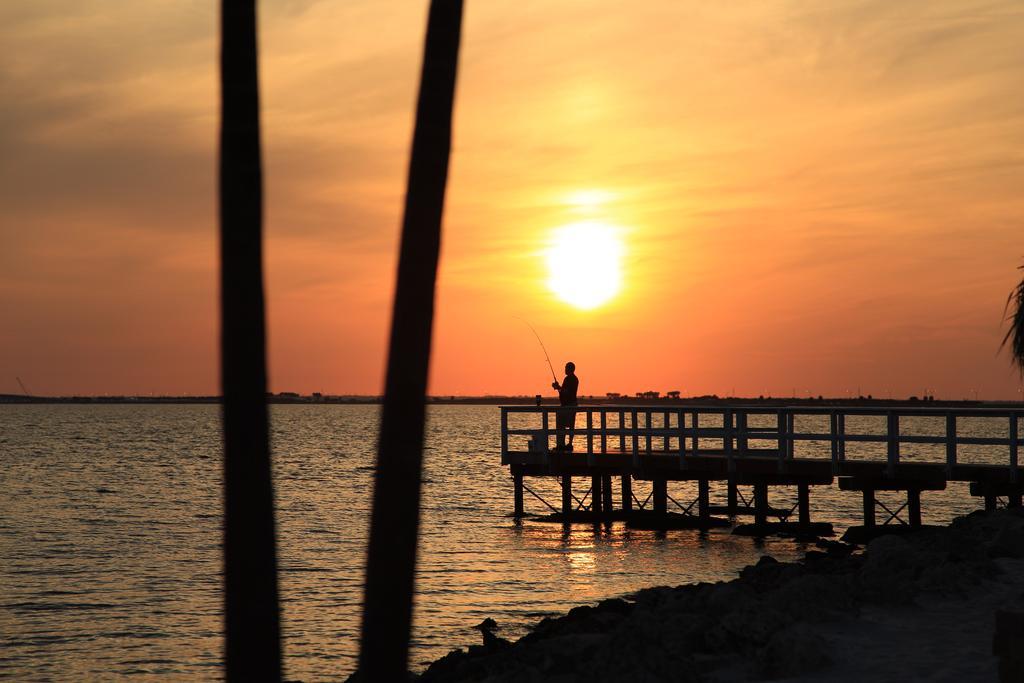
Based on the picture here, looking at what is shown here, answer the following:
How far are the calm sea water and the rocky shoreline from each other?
5.91 metres

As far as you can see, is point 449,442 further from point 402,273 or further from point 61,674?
point 402,273

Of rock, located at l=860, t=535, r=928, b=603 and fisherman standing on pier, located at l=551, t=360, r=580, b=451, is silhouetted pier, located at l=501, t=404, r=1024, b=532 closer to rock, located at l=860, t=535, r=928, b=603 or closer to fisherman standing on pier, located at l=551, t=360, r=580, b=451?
fisherman standing on pier, located at l=551, t=360, r=580, b=451

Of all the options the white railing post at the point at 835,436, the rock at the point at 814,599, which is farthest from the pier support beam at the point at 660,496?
the rock at the point at 814,599

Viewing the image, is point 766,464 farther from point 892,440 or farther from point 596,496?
point 596,496

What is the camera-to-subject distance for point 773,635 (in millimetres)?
10008

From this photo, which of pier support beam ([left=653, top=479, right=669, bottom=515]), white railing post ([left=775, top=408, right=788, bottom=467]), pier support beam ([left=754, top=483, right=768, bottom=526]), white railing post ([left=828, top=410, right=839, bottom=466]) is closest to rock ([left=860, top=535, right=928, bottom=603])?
white railing post ([left=828, top=410, right=839, bottom=466])

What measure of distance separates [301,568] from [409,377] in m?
24.2

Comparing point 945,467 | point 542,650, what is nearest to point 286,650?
point 542,650

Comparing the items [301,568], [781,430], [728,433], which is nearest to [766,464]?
[728,433]

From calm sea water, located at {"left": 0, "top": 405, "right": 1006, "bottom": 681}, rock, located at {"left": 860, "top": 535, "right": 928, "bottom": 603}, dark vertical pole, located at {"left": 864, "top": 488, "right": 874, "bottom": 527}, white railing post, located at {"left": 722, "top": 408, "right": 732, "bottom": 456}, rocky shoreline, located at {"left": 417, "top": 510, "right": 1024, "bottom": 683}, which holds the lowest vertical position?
calm sea water, located at {"left": 0, "top": 405, "right": 1006, "bottom": 681}

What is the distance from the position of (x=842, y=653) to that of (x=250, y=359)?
6.54 metres

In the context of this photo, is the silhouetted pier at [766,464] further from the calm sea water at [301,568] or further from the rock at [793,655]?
the rock at [793,655]

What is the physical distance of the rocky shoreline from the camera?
9547 millimetres

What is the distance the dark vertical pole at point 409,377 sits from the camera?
530 cm
